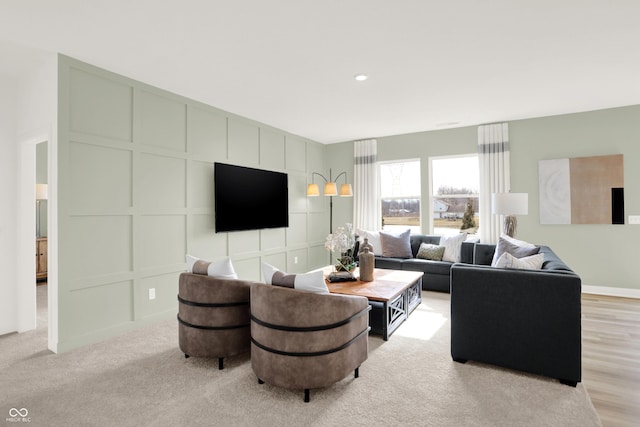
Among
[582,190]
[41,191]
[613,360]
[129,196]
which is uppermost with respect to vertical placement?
[41,191]

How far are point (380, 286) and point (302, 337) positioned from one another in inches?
61.6

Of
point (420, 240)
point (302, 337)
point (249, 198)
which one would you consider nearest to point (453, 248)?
point (420, 240)

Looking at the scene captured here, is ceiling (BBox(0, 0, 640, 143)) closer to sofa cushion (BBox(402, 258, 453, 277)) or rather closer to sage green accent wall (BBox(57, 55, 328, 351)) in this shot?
sage green accent wall (BBox(57, 55, 328, 351))

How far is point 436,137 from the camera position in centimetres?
607

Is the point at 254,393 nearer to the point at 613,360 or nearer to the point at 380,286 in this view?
the point at 380,286

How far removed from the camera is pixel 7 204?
3.53 metres

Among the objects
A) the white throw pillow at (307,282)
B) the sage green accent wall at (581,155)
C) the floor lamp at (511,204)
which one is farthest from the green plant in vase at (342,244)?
the sage green accent wall at (581,155)

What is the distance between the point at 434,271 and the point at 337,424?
11.6ft

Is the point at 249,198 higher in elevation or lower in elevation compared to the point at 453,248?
higher

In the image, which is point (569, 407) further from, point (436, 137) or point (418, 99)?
point (436, 137)

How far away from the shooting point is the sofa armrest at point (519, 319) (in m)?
2.35

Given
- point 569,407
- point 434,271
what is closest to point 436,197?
point 434,271

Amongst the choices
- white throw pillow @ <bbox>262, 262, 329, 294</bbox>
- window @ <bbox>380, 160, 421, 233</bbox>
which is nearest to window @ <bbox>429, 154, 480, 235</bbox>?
window @ <bbox>380, 160, 421, 233</bbox>

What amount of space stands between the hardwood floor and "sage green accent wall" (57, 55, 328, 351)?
4073 mm
